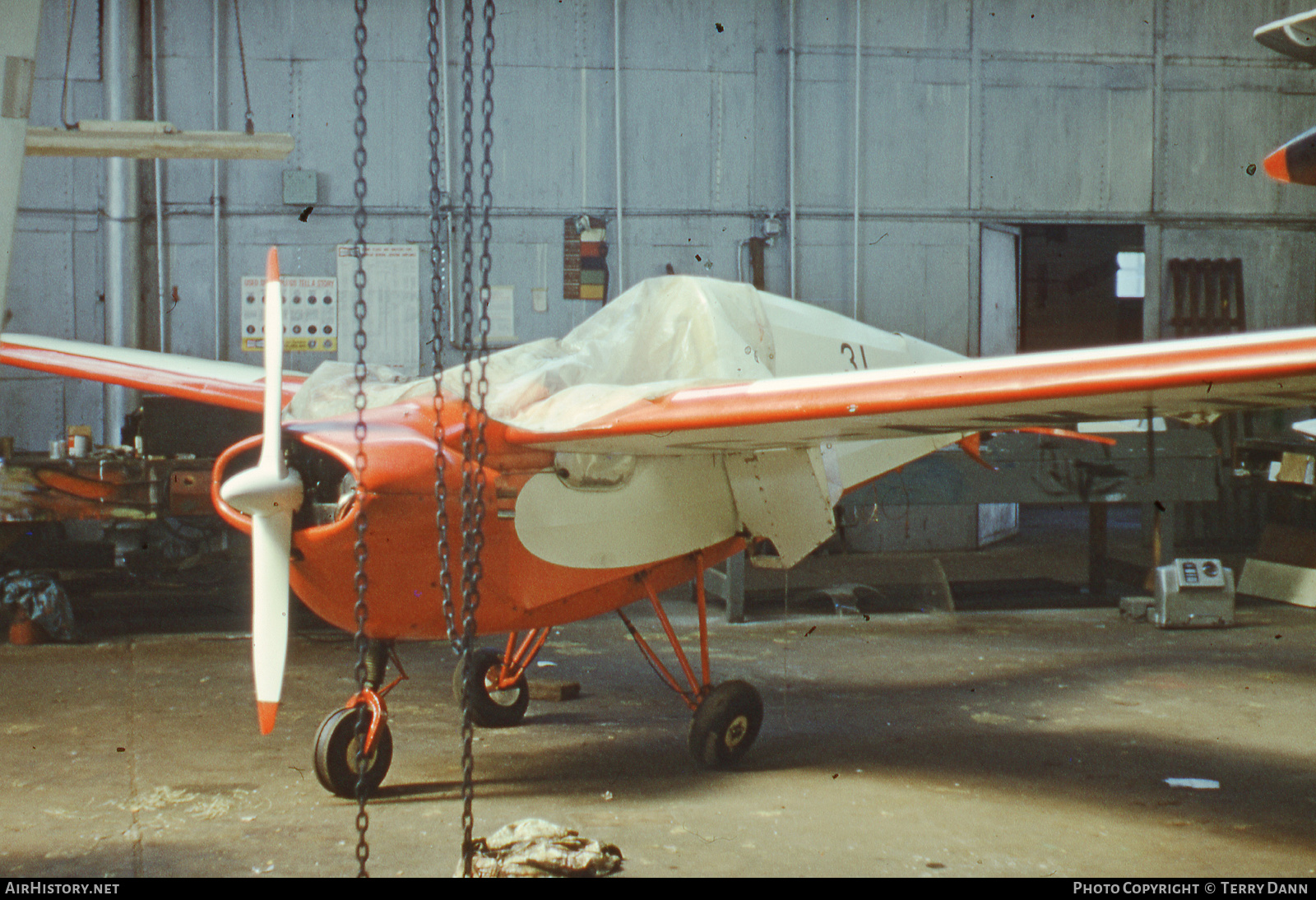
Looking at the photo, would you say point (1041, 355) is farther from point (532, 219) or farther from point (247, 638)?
point (532, 219)

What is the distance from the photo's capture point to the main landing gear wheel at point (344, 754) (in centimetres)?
373

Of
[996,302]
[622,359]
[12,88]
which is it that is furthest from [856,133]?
[12,88]

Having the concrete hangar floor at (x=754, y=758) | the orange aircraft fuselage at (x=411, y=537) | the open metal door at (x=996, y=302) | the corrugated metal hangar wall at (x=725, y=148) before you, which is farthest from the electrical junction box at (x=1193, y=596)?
the orange aircraft fuselage at (x=411, y=537)

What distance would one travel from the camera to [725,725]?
420 cm

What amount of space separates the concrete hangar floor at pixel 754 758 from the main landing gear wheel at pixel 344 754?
84 millimetres

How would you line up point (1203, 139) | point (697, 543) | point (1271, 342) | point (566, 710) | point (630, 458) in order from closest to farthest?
point (1271, 342), point (630, 458), point (697, 543), point (566, 710), point (1203, 139)

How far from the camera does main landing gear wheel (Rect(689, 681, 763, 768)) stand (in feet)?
13.6

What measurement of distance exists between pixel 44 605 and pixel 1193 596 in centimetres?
709

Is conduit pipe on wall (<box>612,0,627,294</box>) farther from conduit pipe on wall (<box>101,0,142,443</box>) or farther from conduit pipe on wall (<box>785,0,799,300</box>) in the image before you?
conduit pipe on wall (<box>101,0,142,443</box>)

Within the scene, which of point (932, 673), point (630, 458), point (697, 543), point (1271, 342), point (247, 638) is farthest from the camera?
point (247, 638)

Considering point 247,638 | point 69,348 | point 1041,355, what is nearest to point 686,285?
point 1041,355

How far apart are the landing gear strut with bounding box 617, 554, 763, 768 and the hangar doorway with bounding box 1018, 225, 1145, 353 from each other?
37.7ft

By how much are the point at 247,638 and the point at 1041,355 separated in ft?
17.4

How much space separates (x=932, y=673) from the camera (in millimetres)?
5770
